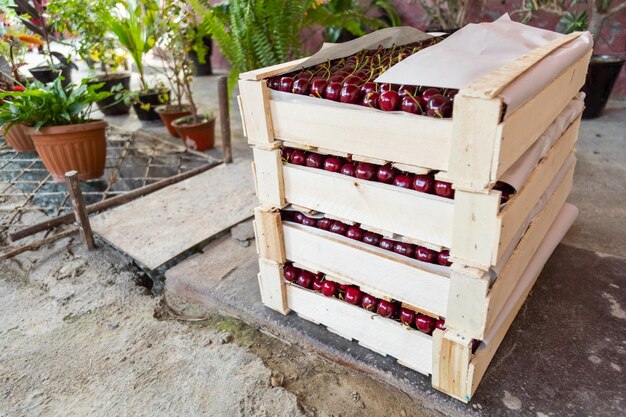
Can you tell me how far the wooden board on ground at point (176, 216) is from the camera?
249 cm

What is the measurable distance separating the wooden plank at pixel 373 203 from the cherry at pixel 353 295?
30cm

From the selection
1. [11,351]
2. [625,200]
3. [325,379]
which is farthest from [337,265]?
[625,200]

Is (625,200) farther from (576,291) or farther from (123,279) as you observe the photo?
(123,279)

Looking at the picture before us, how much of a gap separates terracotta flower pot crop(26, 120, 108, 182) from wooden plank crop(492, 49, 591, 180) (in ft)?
9.83

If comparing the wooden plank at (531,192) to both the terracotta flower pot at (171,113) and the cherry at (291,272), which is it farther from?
the terracotta flower pot at (171,113)

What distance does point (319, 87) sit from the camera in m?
1.41

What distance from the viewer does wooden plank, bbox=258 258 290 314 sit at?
1.78 metres

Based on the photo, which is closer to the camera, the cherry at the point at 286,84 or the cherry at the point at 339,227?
the cherry at the point at 286,84

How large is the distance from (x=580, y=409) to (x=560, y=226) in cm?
95

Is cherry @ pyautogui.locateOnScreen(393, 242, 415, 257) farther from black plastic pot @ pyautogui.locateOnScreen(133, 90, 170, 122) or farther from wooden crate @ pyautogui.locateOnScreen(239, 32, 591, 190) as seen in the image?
black plastic pot @ pyautogui.locateOnScreen(133, 90, 170, 122)

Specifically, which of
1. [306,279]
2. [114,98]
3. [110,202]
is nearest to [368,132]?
[306,279]

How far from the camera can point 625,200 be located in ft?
8.82

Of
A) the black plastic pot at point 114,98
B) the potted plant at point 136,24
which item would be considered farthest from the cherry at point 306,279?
the black plastic pot at point 114,98

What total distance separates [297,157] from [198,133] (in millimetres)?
2662
